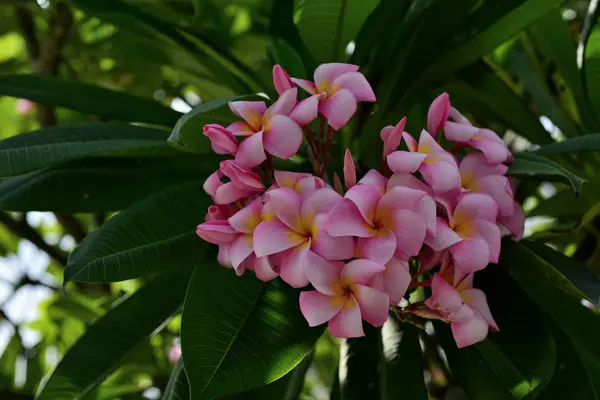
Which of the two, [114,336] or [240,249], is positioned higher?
[240,249]

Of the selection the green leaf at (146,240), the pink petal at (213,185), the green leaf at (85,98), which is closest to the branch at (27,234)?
the green leaf at (85,98)

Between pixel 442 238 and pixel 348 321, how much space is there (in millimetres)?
95

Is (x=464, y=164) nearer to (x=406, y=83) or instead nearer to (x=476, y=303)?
(x=476, y=303)

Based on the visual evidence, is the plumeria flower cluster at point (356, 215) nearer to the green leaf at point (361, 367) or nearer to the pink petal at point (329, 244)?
the pink petal at point (329, 244)

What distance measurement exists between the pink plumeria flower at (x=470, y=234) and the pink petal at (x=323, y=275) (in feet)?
0.26

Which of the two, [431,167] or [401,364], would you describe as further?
[401,364]

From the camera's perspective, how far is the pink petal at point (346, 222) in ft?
1.69

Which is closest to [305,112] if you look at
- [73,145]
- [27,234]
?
[73,145]

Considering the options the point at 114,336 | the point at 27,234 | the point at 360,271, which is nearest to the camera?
the point at 360,271

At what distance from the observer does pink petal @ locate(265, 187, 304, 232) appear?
545 millimetres

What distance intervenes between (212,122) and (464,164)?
23 cm

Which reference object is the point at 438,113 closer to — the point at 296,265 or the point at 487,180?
the point at 487,180

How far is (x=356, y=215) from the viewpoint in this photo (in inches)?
20.8

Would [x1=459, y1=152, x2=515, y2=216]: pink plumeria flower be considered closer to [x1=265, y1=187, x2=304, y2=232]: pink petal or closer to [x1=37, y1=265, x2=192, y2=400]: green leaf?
[x1=265, y1=187, x2=304, y2=232]: pink petal
